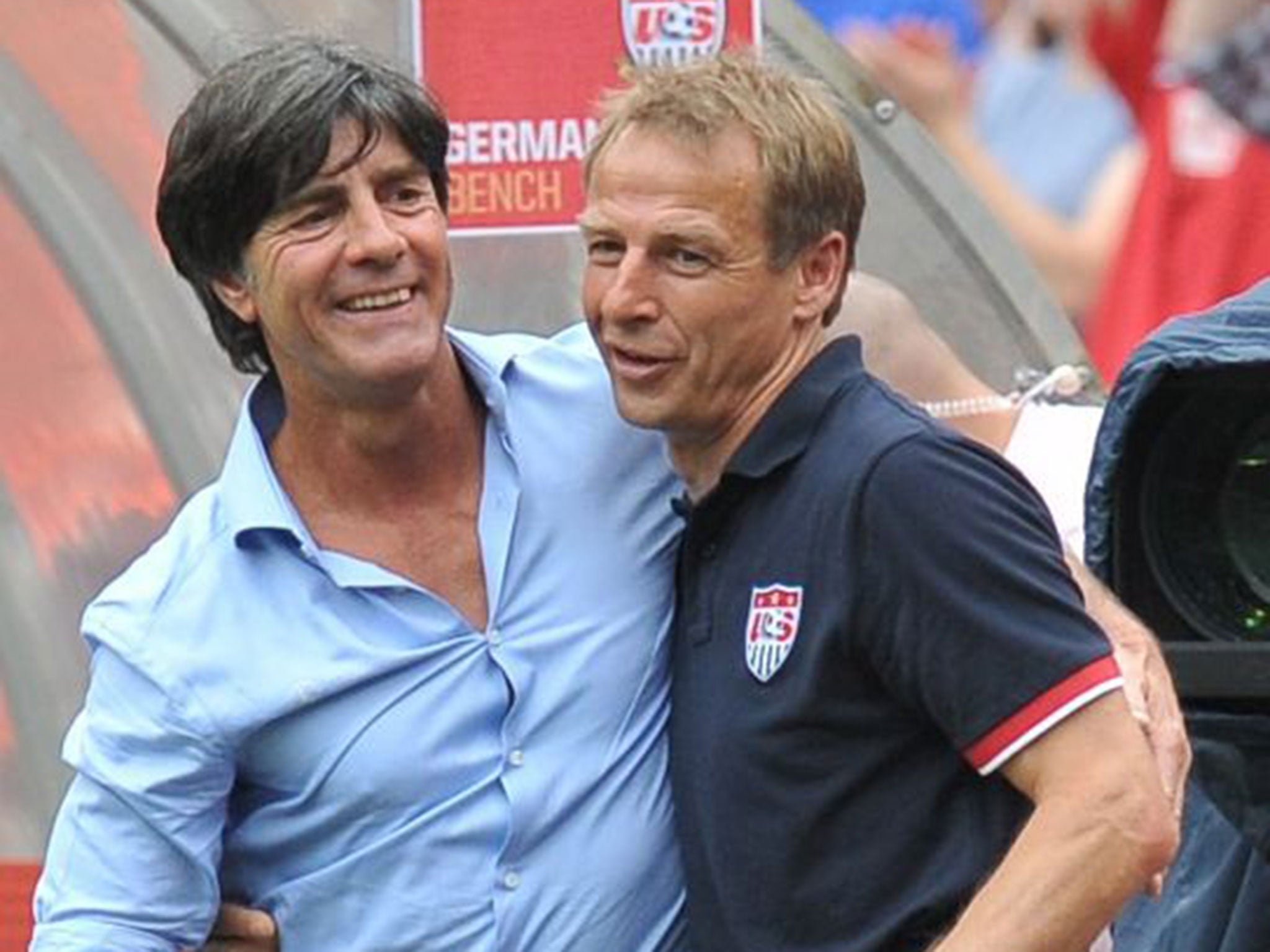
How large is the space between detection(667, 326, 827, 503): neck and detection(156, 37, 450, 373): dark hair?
343 millimetres

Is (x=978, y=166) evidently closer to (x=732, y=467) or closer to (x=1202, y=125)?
(x=1202, y=125)

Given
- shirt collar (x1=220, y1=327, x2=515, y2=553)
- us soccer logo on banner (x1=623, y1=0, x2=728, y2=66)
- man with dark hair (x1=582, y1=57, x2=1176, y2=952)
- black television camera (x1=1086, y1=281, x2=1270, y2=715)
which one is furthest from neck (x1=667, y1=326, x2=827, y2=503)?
us soccer logo on banner (x1=623, y1=0, x2=728, y2=66)

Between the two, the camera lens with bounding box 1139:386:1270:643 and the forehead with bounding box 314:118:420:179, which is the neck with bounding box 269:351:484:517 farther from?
the camera lens with bounding box 1139:386:1270:643

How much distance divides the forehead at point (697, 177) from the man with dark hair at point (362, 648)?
0.78ft

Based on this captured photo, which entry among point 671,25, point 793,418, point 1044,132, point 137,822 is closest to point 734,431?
point 793,418

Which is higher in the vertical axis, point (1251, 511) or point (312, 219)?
point (312, 219)

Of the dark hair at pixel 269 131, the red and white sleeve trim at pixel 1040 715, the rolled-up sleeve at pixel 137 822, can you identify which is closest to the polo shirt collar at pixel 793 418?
the red and white sleeve trim at pixel 1040 715

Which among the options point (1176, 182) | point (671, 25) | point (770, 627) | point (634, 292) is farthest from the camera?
point (671, 25)

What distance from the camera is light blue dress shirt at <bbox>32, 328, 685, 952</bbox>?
2910mm

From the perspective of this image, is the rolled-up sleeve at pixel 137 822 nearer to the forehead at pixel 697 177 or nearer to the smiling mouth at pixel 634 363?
the smiling mouth at pixel 634 363

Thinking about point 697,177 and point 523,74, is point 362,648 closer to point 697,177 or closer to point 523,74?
point 697,177

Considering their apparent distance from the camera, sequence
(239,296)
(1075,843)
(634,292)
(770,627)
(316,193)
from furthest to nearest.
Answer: (239,296)
(316,193)
(634,292)
(770,627)
(1075,843)

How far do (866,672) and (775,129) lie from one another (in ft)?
1.50

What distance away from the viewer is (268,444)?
121 inches
